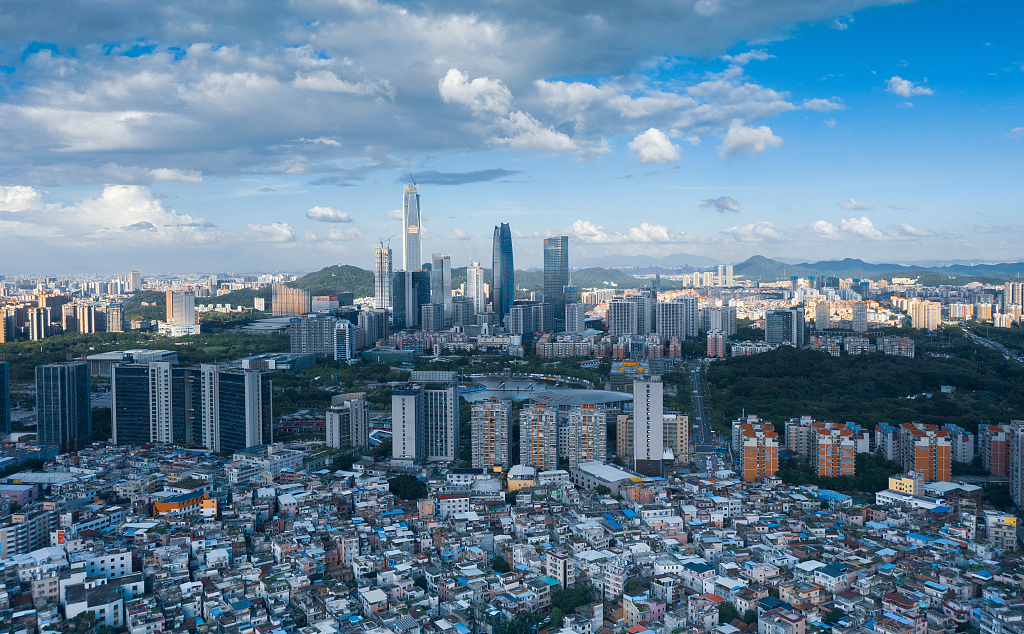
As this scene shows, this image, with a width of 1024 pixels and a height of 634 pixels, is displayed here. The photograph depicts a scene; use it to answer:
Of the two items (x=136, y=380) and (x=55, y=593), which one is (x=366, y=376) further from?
(x=55, y=593)

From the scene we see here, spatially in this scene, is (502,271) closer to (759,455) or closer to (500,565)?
(759,455)

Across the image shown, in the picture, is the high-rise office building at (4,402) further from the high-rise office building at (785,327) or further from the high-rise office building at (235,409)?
the high-rise office building at (785,327)

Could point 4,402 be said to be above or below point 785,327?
below

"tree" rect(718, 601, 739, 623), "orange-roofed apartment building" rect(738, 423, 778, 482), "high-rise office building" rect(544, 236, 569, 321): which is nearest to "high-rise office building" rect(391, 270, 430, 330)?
"high-rise office building" rect(544, 236, 569, 321)

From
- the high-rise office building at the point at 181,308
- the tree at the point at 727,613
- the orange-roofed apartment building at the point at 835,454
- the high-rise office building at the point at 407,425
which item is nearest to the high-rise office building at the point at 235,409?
the high-rise office building at the point at 407,425

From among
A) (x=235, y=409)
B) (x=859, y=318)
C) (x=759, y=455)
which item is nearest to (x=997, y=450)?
(x=759, y=455)

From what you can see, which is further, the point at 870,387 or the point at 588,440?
the point at 870,387

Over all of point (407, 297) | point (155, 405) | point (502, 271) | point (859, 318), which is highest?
point (502, 271)
